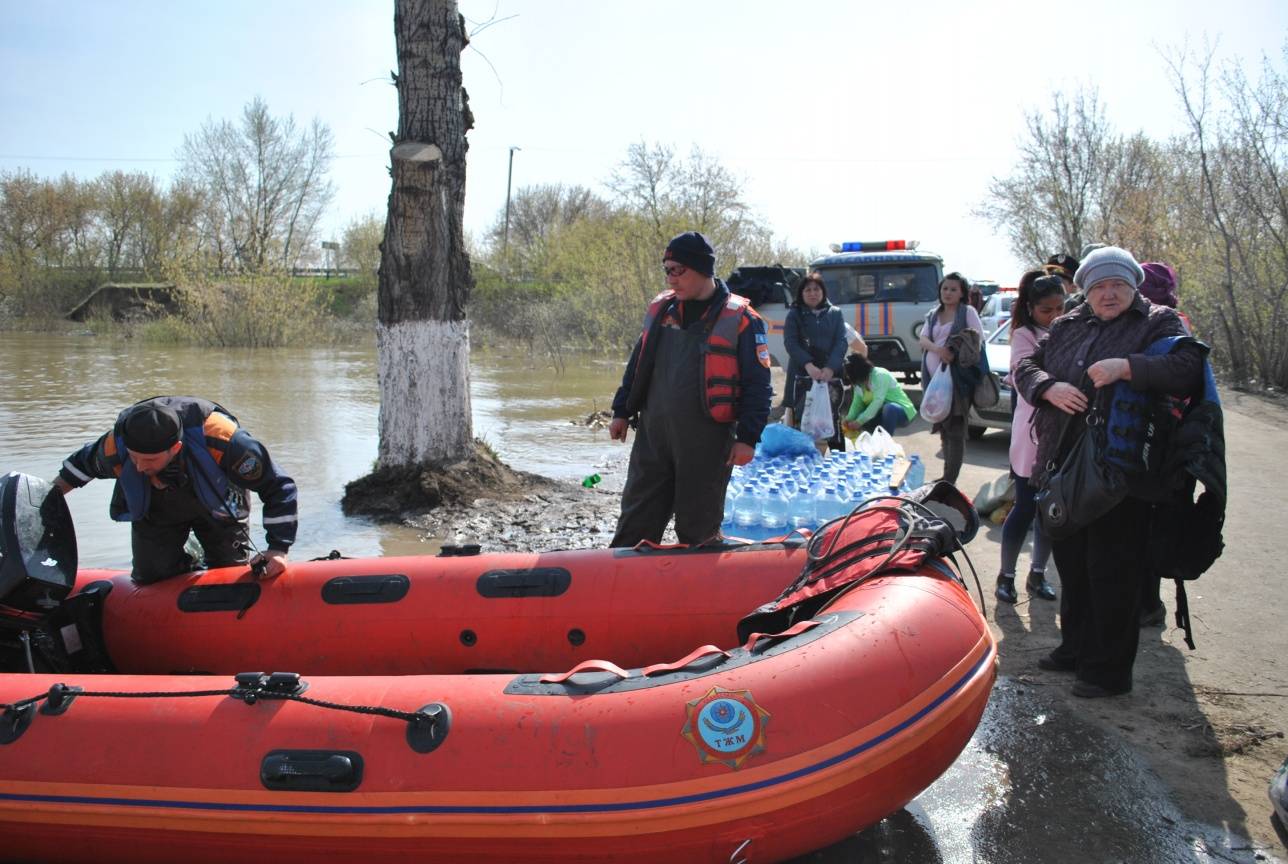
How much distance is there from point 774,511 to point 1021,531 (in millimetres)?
1283

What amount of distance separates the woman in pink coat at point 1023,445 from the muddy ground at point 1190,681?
111mm

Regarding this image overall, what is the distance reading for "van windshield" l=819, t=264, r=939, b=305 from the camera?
11.8 metres

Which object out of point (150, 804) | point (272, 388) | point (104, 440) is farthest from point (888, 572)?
point (272, 388)

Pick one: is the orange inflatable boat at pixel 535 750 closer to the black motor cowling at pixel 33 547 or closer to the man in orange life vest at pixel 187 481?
the black motor cowling at pixel 33 547

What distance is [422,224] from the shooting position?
21.3 ft

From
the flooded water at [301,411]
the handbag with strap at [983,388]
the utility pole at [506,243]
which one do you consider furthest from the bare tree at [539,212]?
the handbag with strap at [983,388]

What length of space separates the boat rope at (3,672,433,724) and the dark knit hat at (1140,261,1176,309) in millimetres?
3443

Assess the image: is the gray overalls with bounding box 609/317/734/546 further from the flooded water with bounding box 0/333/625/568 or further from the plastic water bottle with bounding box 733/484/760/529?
the flooded water with bounding box 0/333/625/568

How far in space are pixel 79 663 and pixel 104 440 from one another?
90 centimetres

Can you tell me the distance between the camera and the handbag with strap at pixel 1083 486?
10.3 ft

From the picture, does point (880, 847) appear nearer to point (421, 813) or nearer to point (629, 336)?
point (421, 813)

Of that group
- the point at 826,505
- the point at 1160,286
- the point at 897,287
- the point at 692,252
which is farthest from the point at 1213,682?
the point at 897,287

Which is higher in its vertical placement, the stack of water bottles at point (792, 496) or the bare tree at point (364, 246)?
the bare tree at point (364, 246)

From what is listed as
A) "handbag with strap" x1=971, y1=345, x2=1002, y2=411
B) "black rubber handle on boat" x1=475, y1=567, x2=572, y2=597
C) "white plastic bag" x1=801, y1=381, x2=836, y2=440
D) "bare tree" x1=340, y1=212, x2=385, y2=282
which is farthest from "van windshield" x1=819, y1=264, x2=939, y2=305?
Answer: "bare tree" x1=340, y1=212, x2=385, y2=282
